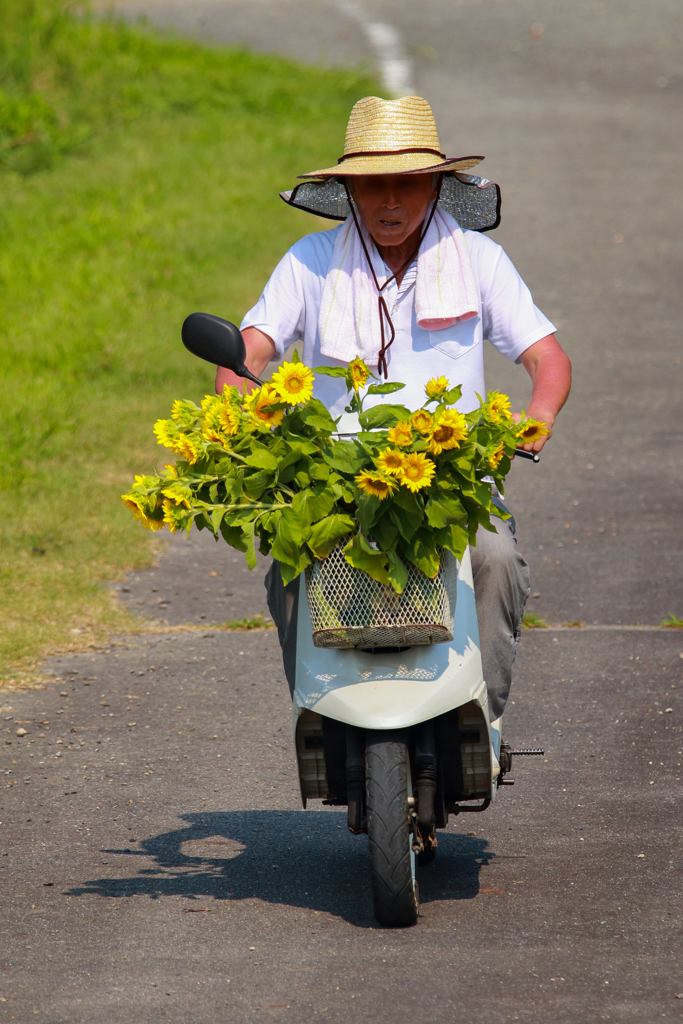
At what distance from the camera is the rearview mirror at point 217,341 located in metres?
3.68

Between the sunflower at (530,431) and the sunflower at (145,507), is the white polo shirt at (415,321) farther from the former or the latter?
the sunflower at (145,507)

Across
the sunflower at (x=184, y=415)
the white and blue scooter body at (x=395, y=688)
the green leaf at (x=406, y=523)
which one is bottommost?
the white and blue scooter body at (x=395, y=688)

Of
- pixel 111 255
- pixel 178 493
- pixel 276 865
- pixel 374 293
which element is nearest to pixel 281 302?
pixel 374 293

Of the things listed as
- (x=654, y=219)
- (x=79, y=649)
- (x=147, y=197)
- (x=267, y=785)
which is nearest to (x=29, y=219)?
(x=147, y=197)

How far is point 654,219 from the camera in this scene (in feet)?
48.1

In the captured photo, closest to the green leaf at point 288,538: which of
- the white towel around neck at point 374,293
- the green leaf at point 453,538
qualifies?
the green leaf at point 453,538

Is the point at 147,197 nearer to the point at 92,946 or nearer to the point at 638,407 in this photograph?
the point at 638,407

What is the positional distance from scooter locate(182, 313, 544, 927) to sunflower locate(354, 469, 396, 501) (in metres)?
0.39

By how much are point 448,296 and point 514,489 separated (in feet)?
16.6

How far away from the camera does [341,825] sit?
480cm

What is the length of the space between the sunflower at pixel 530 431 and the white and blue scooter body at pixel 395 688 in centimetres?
43

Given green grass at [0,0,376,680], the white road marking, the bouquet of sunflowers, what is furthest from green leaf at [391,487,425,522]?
the white road marking

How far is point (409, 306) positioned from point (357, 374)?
565 mm

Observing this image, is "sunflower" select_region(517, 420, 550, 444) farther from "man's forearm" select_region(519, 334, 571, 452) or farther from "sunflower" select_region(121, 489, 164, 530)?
"sunflower" select_region(121, 489, 164, 530)
